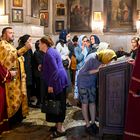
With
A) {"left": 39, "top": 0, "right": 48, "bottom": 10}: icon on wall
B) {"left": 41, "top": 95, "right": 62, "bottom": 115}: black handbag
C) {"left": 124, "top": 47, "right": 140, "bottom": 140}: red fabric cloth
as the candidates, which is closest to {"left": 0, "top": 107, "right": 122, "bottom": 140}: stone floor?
{"left": 41, "top": 95, "right": 62, "bottom": 115}: black handbag

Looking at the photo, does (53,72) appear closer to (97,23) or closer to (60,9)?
(97,23)

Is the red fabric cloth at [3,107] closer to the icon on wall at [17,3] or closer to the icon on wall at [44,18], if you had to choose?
the icon on wall at [17,3]

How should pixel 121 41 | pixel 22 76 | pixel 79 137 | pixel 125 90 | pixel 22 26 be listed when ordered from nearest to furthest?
1. pixel 125 90
2. pixel 79 137
3. pixel 22 76
4. pixel 22 26
5. pixel 121 41

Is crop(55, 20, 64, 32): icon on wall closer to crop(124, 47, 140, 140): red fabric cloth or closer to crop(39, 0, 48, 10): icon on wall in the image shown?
crop(39, 0, 48, 10): icon on wall

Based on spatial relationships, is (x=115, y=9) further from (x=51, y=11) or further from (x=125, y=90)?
(x=125, y=90)

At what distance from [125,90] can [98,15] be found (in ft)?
40.6

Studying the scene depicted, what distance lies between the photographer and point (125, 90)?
16.5 ft

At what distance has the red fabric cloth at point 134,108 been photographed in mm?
4134

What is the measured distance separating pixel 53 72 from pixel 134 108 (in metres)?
1.67

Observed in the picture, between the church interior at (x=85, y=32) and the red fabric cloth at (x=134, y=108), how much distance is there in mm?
794

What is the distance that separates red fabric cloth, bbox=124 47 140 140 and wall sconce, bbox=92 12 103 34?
12.9m

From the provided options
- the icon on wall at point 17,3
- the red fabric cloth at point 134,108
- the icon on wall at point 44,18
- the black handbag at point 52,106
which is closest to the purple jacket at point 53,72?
the black handbag at point 52,106

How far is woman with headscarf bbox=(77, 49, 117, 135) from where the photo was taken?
5.67 metres

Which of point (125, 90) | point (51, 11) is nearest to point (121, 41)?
point (51, 11)
